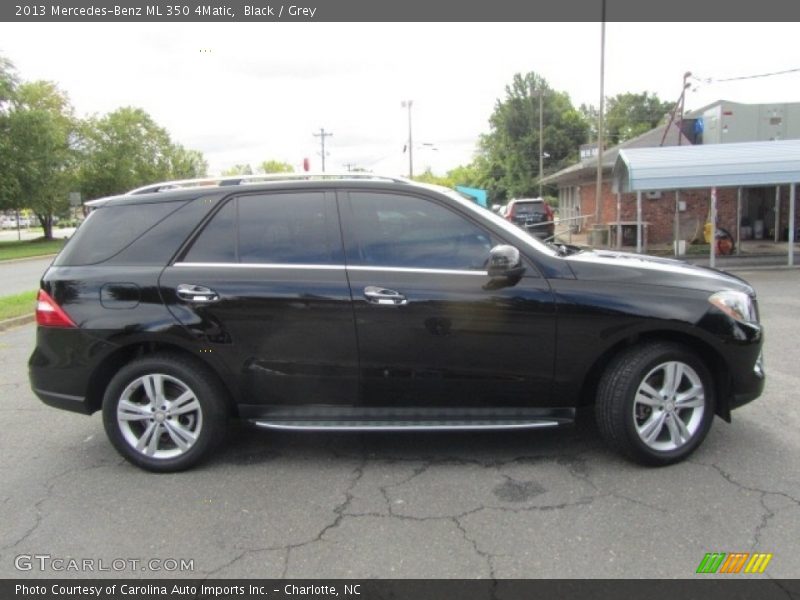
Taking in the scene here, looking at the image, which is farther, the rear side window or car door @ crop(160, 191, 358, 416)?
the rear side window

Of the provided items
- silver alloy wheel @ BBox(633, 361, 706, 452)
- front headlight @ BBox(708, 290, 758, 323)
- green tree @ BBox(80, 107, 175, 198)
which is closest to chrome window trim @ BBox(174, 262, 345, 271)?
silver alloy wheel @ BBox(633, 361, 706, 452)

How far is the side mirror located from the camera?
3598 millimetres

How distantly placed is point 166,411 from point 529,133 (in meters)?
59.3

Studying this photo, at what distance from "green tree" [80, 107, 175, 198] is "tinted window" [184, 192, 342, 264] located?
1682 inches

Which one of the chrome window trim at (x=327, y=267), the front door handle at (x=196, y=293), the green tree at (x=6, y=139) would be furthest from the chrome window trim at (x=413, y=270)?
Result: the green tree at (x=6, y=139)

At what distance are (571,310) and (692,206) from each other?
2037 cm

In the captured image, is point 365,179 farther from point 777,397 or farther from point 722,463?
point 777,397

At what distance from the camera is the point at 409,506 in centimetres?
346

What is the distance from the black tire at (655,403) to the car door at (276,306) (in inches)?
61.5

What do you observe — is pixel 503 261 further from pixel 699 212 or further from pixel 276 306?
pixel 699 212

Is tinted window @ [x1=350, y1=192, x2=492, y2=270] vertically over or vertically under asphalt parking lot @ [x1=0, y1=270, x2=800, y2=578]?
over

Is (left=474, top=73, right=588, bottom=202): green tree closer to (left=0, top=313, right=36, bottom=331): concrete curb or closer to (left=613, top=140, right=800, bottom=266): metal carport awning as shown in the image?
(left=613, top=140, right=800, bottom=266): metal carport awning

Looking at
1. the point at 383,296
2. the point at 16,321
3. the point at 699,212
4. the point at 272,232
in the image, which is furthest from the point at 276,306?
the point at 699,212

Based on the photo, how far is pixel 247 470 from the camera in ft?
13.1
